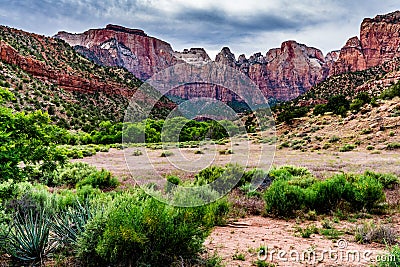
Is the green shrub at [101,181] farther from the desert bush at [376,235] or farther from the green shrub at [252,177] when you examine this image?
the desert bush at [376,235]

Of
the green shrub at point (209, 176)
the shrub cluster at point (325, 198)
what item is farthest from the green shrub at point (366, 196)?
the green shrub at point (209, 176)

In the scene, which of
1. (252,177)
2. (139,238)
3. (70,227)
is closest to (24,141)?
(70,227)

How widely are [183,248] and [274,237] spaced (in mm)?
2612

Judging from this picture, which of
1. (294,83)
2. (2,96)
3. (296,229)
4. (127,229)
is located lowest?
(296,229)

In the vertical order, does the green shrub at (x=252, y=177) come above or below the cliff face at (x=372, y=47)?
below

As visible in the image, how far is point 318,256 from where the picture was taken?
538 centimetres

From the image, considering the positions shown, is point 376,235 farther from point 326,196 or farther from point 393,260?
point 326,196

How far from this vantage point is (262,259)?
A: 5219 mm

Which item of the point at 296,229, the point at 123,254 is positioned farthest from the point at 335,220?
the point at 123,254

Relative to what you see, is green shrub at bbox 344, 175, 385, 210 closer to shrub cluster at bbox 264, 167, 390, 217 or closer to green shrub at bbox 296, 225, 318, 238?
shrub cluster at bbox 264, 167, 390, 217

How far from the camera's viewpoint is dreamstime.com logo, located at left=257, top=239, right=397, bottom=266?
17.0ft

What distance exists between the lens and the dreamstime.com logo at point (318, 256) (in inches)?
204

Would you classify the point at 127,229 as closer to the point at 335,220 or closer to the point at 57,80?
the point at 335,220

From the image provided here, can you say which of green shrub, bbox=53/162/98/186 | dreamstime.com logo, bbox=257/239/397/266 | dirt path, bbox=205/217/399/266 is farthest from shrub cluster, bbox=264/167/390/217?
green shrub, bbox=53/162/98/186
